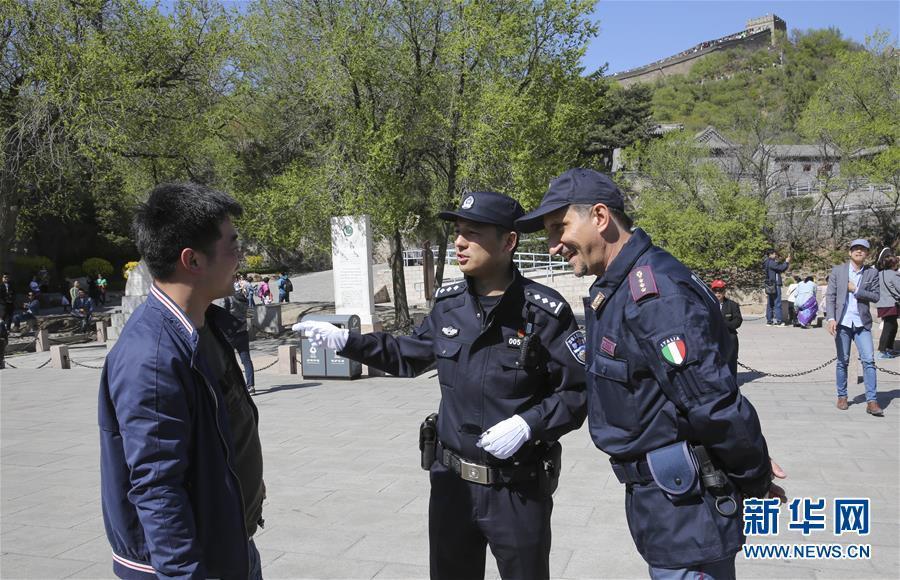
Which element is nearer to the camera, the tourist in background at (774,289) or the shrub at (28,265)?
the tourist in background at (774,289)

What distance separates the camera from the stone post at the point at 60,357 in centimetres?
1514

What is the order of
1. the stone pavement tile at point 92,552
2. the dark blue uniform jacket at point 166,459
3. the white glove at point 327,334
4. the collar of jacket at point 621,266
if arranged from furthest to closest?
the stone pavement tile at point 92,552, the white glove at point 327,334, the collar of jacket at point 621,266, the dark blue uniform jacket at point 166,459

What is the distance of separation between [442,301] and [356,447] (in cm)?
451

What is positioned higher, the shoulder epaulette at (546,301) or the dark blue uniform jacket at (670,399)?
the shoulder epaulette at (546,301)

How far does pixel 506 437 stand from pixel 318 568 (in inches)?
88.9

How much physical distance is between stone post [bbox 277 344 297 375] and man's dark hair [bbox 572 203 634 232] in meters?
11.2

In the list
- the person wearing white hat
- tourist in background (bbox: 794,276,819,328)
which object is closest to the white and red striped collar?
the person wearing white hat

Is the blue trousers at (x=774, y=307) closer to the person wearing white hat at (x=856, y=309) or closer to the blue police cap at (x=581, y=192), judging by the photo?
the person wearing white hat at (x=856, y=309)

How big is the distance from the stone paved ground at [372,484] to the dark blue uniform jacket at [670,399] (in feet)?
7.13

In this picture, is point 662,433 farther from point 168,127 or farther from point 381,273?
point 381,273

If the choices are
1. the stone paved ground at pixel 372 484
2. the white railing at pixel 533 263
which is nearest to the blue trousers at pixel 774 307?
the white railing at pixel 533 263

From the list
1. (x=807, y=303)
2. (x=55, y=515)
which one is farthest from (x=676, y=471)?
(x=807, y=303)

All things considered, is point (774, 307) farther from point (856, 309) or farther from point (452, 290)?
point (452, 290)

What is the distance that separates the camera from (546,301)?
3.21 metres
